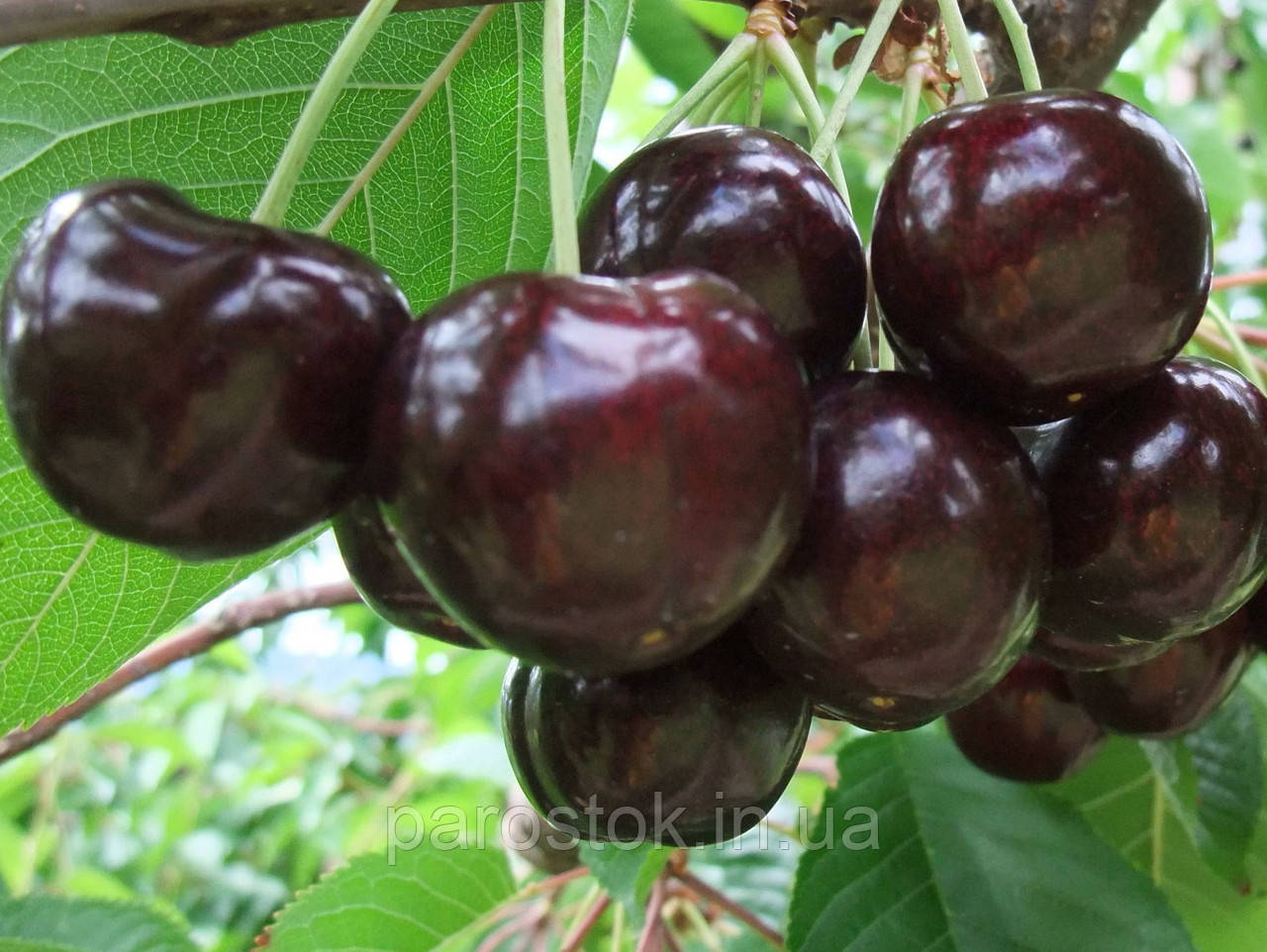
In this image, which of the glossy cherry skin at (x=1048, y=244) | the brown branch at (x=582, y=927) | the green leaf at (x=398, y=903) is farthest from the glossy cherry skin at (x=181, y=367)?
the brown branch at (x=582, y=927)

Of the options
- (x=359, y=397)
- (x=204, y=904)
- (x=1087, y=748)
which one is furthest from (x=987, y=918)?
(x=204, y=904)

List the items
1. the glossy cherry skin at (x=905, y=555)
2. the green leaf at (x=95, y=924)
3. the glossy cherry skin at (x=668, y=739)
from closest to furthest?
the glossy cherry skin at (x=905, y=555)
the glossy cherry skin at (x=668, y=739)
the green leaf at (x=95, y=924)

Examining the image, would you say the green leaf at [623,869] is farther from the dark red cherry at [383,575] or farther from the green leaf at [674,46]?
the green leaf at [674,46]

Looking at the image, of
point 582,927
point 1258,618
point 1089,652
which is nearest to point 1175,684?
point 1258,618

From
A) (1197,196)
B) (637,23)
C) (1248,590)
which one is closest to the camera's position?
(1197,196)

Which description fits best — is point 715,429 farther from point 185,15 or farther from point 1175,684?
point 1175,684

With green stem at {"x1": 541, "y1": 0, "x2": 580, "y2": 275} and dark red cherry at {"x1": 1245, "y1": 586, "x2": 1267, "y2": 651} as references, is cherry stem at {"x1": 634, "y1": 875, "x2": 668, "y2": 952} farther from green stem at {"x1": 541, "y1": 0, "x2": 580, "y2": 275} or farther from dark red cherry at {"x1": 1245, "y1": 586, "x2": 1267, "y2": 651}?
green stem at {"x1": 541, "y1": 0, "x2": 580, "y2": 275}

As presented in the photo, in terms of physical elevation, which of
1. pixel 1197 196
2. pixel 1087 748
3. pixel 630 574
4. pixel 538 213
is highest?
pixel 1197 196

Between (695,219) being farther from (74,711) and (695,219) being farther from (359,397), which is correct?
(74,711)
